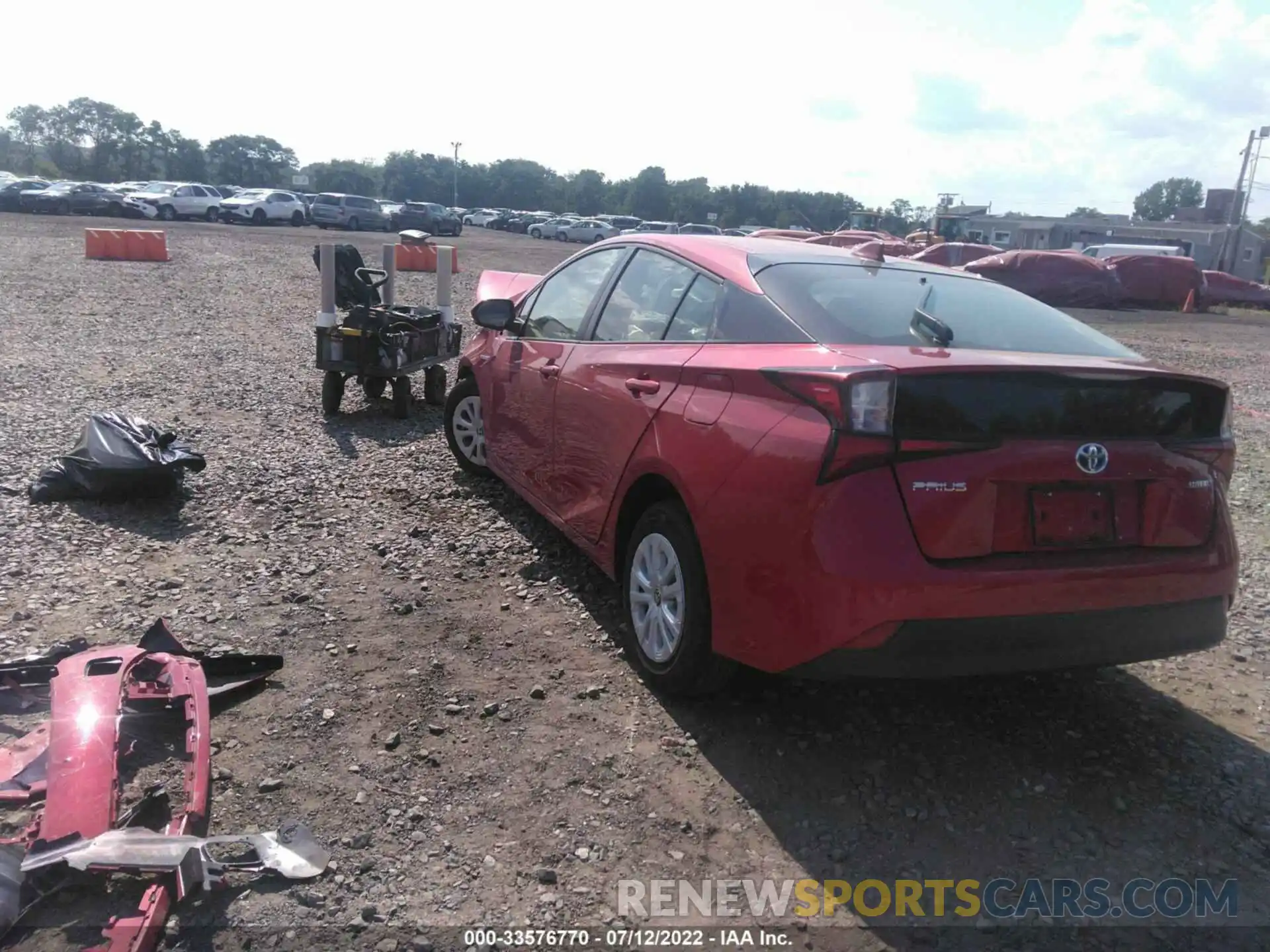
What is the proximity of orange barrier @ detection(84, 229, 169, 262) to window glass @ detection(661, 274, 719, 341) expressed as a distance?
20944 millimetres

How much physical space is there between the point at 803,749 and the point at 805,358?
1375 mm

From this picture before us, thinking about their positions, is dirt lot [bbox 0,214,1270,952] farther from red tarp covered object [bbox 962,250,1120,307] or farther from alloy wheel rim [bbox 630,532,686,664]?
red tarp covered object [bbox 962,250,1120,307]

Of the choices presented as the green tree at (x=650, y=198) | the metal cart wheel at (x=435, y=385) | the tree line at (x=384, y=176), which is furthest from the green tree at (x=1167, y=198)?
the metal cart wheel at (x=435, y=385)

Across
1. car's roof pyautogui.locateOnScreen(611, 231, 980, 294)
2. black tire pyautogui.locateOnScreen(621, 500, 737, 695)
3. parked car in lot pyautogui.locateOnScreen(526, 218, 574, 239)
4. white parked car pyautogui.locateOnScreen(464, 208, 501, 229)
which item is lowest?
black tire pyautogui.locateOnScreen(621, 500, 737, 695)

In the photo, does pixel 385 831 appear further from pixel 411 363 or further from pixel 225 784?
pixel 411 363

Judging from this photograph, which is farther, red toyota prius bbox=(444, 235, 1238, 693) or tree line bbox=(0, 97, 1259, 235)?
tree line bbox=(0, 97, 1259, 235)

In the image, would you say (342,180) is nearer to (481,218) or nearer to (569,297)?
(481,218)

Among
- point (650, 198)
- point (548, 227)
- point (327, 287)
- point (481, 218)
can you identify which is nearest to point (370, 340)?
point (327, 287)

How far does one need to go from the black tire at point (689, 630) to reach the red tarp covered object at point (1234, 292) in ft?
110

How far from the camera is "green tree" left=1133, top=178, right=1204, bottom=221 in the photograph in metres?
132

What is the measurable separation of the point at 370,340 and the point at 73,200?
41669mm

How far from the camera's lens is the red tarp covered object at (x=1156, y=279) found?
96.2ft

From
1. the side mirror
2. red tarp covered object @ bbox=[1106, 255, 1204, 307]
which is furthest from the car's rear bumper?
red tarp covered object @ bbox=[1106, 255, 1204, 307]

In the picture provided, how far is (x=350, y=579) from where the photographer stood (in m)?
4.80
